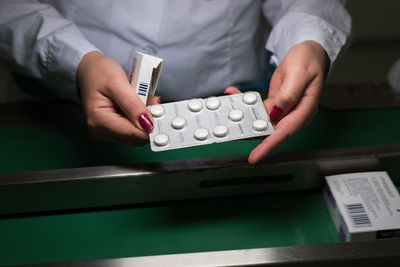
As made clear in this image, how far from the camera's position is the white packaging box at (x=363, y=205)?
0.53m

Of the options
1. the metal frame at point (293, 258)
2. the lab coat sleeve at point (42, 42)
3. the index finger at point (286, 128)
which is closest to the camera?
the metal frame at point (293, 258)

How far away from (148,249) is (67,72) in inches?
14.7

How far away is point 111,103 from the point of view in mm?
630

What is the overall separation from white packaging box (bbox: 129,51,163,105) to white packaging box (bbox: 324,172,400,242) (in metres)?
0.34

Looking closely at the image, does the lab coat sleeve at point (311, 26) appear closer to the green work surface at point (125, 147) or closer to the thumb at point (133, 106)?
the green work surface at point (125, 147)

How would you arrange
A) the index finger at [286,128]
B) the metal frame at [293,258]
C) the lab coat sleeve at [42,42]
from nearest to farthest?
1. the metal frame at [293,258]
2. the index finger at [286,128]
3. the lab coat sleeve at [42,42]

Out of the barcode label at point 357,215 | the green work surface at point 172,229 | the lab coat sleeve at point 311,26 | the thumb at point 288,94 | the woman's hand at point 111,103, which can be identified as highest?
the lab coat sleeve at point 311,26

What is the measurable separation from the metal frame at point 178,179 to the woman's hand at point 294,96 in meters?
0.05

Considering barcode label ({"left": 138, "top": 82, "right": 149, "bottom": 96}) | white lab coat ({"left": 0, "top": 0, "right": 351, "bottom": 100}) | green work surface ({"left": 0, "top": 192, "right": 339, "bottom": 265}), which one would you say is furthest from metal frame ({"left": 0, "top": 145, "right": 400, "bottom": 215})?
white lab coat ({"left": 0, "top": 0, "right": 351, "bottom": 100})

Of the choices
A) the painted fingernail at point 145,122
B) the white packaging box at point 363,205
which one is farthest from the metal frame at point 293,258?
the painted fingernail at point 145,122

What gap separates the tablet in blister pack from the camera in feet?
1.84

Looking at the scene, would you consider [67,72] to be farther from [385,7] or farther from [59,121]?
[385,7]

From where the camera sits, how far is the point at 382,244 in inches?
18.0

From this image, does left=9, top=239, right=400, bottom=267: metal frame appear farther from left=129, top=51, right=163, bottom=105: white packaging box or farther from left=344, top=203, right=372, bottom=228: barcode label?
left=129, top=51, right=163, bottom=105: white packaging box
